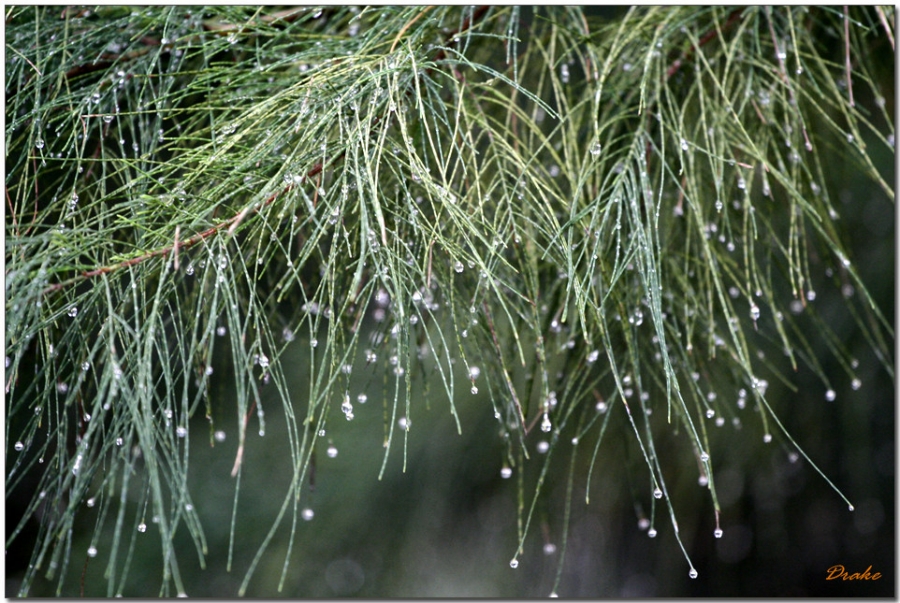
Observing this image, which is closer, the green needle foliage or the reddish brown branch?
the green needle foliage

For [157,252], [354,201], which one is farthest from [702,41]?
[157,252]

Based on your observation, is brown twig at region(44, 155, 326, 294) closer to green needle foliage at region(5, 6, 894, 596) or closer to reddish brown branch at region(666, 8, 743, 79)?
green needle foliage at region(5, 6, 894, 596)

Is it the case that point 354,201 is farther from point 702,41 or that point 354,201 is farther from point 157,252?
point 702,41

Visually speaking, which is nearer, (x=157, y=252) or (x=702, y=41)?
(x=157, y=252)

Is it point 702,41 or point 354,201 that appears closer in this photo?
point 354,201

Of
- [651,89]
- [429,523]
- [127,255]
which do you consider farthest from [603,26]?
[429,523]

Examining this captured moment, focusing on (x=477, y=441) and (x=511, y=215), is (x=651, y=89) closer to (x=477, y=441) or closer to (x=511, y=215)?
(x=511, y=215)

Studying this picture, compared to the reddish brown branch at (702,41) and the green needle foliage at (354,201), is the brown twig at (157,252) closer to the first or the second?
the green needle foliage at (354,201)

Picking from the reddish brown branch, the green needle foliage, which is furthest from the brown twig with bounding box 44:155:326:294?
the reddish brown branch

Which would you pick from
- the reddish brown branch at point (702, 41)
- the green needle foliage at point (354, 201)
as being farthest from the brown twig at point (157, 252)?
the reddish brown branch at point (702, 41)

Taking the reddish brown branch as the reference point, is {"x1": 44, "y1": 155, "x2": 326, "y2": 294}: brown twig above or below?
below
